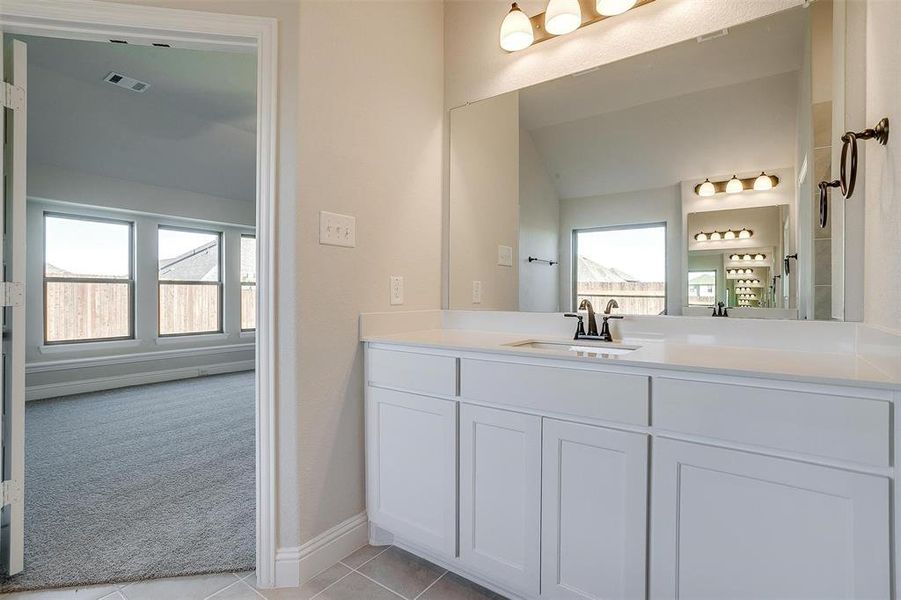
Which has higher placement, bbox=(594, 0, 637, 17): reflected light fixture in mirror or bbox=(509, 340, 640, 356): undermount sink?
bbox=(594, 0, 637, 17): reflected light fixture in mirror

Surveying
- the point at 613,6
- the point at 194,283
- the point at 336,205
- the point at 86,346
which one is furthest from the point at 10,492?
the point at 194,283

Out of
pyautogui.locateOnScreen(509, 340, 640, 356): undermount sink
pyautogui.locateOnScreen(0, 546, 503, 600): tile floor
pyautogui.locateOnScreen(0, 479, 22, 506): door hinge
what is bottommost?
pyautogui.locateOnScreen(0, 546, 503, 600): tile floor

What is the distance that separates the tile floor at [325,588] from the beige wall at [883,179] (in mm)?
1452

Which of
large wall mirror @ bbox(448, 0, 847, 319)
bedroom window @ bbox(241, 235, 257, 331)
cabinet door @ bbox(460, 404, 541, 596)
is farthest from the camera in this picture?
bedroom window @ bbox(241, 235, 257, 331)

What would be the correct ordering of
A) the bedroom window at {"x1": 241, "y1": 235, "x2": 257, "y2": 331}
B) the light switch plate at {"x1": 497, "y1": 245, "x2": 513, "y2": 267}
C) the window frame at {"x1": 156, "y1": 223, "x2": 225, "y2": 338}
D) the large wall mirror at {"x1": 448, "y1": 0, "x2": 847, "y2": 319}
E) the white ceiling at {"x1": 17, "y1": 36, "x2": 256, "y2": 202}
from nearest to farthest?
the large wall mirror at {"x1": 448, "y1": 0, "x2": 847, "y2": 319}, the light switch plate at {"x1": 497, "y1": 245, "x2": 513, "y2": 267}, the white ceiling at {"x1": 17, "y1": 36, "x2": 256, "y2": 202}, the window frame at {"x1": 156, "y1": 223, "x2": 225, "y2": 338}, the bedroom window at {"x1": 241, "y1": 235, "x2": 257, "y2": 331}

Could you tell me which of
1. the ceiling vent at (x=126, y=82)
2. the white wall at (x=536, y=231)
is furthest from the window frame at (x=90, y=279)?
the white wall at (x=536, y=231)

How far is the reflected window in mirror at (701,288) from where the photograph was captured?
1.64 metres

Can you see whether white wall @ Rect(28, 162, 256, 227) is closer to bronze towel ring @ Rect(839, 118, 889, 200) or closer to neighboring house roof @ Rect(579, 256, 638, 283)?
neighboring house roof @ Rect(579, 256, 638, 283)

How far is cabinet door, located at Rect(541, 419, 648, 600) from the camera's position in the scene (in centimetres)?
118

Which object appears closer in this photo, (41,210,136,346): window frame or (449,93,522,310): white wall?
(449,93,522,310): white wall

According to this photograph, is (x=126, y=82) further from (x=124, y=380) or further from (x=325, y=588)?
(x=325, y=588)

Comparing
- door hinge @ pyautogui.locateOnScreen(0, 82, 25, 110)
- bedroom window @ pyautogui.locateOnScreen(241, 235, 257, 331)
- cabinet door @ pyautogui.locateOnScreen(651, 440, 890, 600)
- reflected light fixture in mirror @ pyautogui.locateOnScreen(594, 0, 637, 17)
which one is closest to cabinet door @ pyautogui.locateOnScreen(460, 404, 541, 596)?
cabinet door @ pyautogui.locateOnScreen(651, 440, 890, 600)

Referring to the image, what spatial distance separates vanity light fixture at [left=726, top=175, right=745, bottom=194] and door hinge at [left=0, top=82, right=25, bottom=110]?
260 centimetres

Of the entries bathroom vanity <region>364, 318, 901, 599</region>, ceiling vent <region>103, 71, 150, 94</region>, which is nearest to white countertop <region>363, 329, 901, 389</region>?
bathroom vanity <region>364, 318, 901, 599</region>
